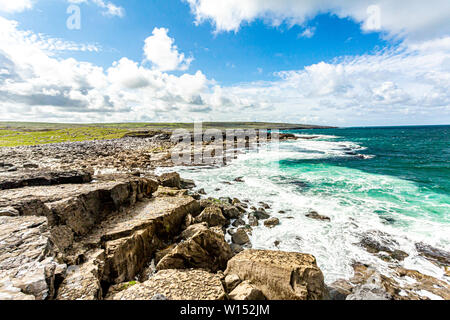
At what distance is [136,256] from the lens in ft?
25.5

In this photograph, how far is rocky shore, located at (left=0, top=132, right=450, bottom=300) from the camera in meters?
5.20

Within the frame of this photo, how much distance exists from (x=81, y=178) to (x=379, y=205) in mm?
22581

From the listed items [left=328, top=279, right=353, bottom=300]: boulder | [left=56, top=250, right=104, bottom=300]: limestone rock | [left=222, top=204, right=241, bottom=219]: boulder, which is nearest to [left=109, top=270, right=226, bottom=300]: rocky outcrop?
[left=56, top=250, right=104, bottom=300]: limestone rock

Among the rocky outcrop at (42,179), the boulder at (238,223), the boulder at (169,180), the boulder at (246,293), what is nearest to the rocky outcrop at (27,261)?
the boulder at (246,293)

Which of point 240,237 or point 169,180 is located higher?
point 169,180

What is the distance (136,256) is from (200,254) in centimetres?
266

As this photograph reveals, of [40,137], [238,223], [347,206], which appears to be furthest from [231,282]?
[40,137]

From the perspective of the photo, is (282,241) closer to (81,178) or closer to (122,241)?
(122,241)

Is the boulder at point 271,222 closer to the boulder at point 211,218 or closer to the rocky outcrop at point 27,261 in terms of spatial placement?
the boulder at point 211,218

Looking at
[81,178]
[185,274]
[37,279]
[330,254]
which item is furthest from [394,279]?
[81,178]

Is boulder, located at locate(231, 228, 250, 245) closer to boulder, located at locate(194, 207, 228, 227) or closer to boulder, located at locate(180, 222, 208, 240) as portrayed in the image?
boulder, located at locate(194, 207, 228, 227)

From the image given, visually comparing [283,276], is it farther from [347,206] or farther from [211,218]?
[347,206]

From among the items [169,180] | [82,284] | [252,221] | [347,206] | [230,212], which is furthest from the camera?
[169,180]

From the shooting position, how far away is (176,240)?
380 inches
